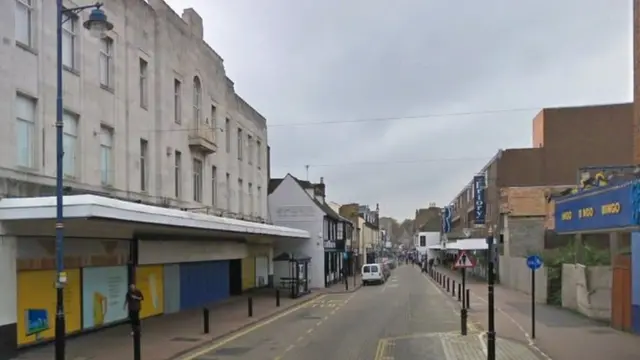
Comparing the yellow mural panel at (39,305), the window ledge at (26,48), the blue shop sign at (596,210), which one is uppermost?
the window ledge at (26,48)

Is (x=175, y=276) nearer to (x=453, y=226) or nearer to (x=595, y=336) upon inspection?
(x=595, y=336)

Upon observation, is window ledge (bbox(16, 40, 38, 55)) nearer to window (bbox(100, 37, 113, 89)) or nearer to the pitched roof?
window (bbox(100, 37, 113, 89))

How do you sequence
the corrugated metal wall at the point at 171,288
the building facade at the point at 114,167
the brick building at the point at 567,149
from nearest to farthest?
1. the building facade at the point at 114,167
2. the corrugated metal wall at the point at 171,288
3. the brick building at the point at 567,149

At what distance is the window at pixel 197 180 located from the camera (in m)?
33.3

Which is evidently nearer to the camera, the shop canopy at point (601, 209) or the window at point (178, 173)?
the shop canopy at point (601, 209)

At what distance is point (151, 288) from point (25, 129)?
402 inches

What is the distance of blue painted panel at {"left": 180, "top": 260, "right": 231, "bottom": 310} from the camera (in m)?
31.8

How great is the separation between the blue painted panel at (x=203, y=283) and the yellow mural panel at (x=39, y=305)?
Answer: 33.8 feet

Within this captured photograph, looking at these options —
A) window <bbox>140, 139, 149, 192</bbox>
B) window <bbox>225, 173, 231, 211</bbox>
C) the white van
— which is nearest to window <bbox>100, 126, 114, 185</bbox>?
window <bbox>140, 139, 149, 192</bbox>

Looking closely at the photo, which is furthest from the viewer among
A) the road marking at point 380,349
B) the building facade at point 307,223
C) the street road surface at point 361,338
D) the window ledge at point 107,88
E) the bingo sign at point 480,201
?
the bingo sign at point 480,201

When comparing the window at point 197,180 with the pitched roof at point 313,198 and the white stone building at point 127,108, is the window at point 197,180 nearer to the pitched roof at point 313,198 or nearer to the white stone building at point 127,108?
the white stone building at point 127,108

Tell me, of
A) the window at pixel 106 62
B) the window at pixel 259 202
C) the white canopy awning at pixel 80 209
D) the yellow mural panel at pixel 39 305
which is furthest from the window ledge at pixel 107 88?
the window at pixel 259 202

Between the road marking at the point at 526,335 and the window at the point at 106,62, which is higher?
the window at the point at 106,62

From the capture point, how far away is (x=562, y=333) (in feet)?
71.1
